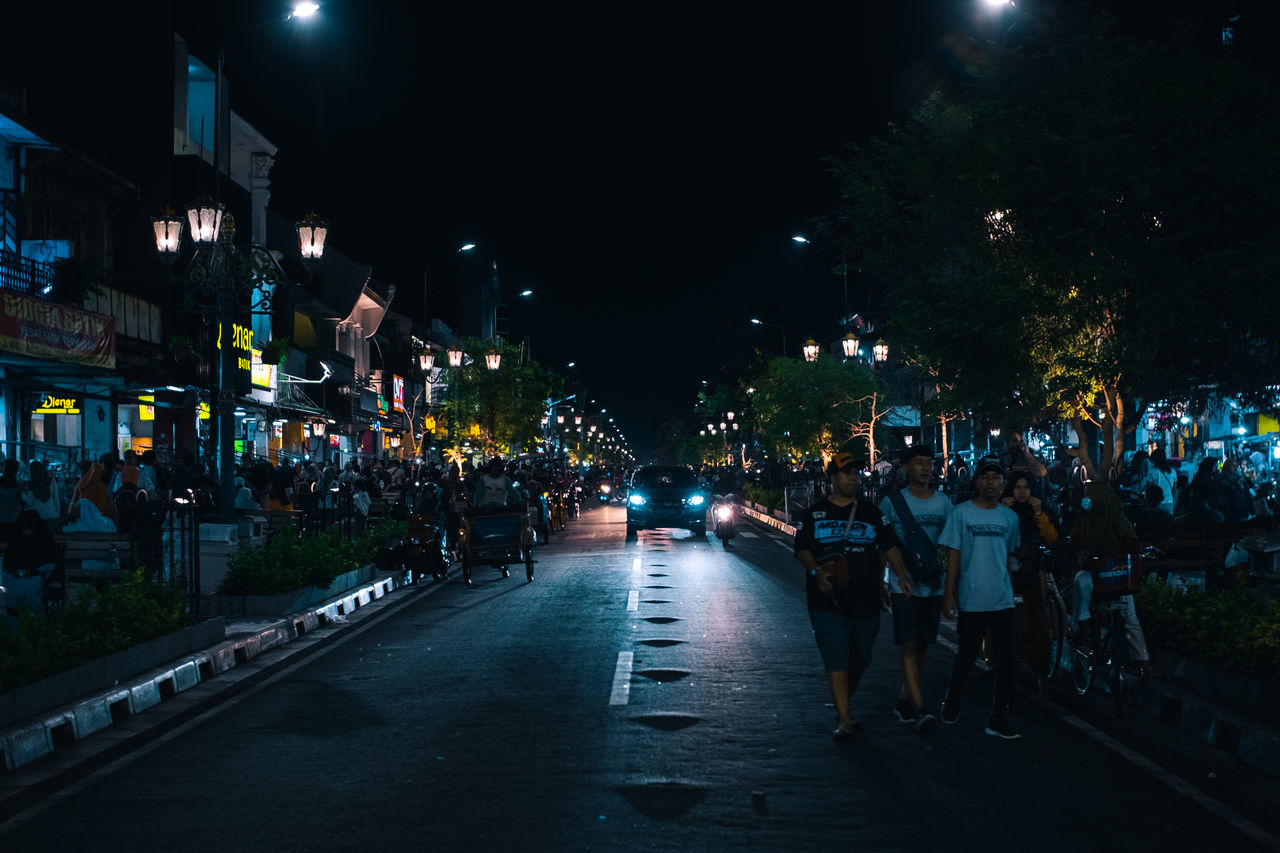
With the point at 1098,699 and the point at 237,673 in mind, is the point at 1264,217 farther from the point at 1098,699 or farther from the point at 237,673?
the point at 237,673

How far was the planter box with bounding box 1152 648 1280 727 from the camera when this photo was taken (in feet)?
28.1

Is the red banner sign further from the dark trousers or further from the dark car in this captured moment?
the dark trousers

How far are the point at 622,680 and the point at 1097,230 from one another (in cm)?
1104

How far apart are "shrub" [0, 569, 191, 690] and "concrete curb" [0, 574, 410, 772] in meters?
0.30

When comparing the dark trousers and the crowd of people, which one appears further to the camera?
the dark trousers

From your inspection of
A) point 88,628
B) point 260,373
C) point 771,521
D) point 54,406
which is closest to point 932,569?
point 88,628

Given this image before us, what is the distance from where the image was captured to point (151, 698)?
1034cm

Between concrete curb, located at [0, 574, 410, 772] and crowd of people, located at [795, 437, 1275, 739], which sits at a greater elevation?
crowd of people, located at [795, 437, 1275, 739]

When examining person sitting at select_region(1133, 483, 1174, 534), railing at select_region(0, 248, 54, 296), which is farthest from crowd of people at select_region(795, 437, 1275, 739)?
railing at select_region(0, 248, 54, 296)

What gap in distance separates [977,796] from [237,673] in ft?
23.3

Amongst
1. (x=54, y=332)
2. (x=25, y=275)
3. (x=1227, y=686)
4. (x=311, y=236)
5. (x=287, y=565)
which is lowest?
(x=1227, y=686)

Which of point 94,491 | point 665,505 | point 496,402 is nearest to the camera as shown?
point 94,491

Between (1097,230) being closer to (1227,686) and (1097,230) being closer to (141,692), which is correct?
(1227,686)

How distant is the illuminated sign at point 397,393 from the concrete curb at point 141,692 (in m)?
58.4
